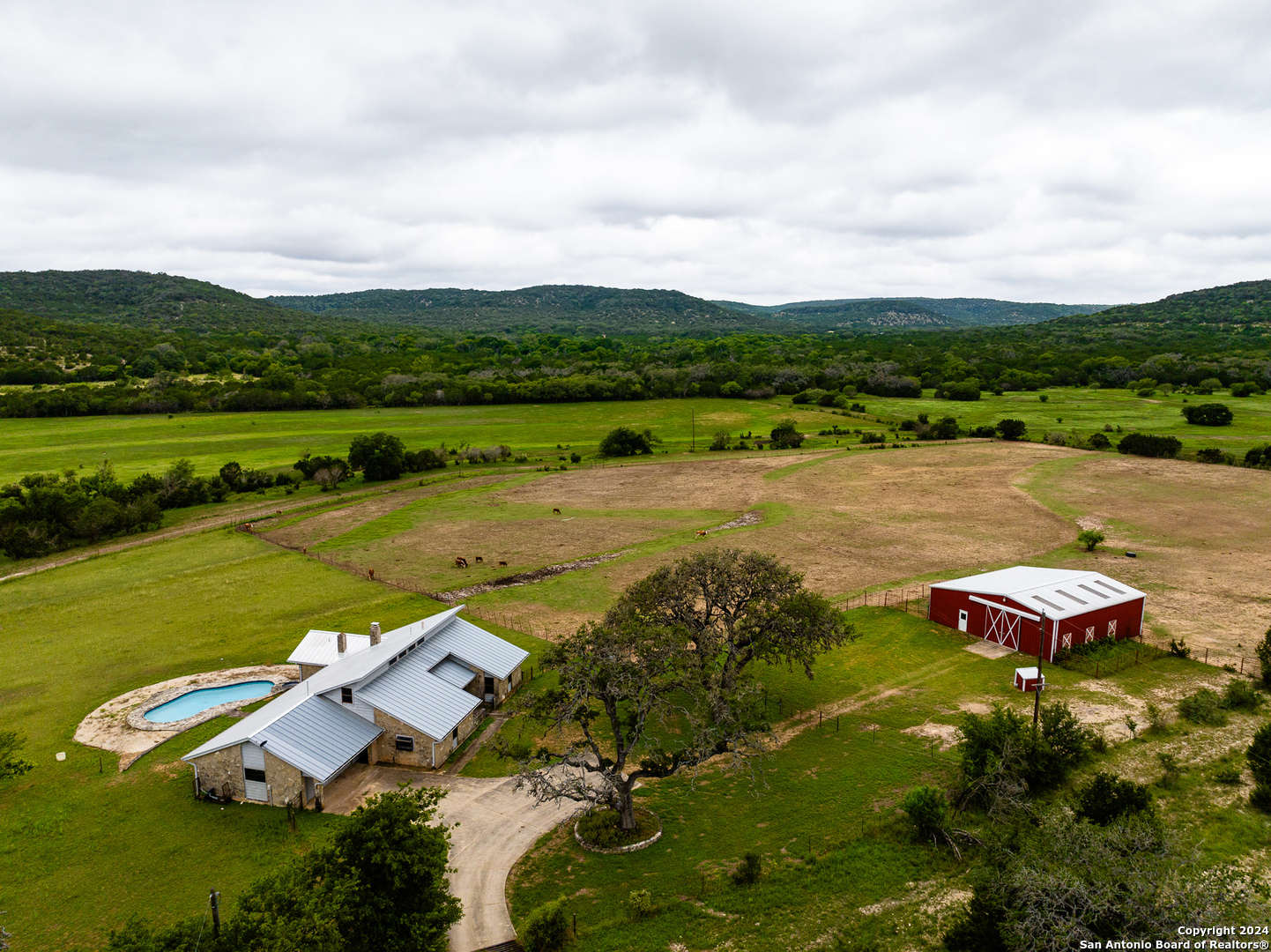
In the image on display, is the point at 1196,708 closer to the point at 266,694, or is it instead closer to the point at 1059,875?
the point at 1059,875

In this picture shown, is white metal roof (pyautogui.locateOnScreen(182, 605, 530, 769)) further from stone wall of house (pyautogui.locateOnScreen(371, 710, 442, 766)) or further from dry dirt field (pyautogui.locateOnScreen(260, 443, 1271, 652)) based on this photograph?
dry dirt field (pyautogui.locateOnScreen(260, 443, 1271, 652))

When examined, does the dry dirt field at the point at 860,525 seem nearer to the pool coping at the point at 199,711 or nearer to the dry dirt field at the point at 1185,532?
the dry dirt field at the point at 1185,532

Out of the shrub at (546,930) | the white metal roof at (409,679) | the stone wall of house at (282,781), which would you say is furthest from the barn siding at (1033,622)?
the stone wall of house at (282,781)

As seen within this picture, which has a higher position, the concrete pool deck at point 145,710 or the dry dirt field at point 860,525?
the dry dirt field at point 860,525

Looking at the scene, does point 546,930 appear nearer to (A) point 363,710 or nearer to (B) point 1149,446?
(A) point 363,710

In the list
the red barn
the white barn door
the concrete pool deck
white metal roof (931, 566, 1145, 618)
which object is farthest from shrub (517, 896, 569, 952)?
the white barn door
